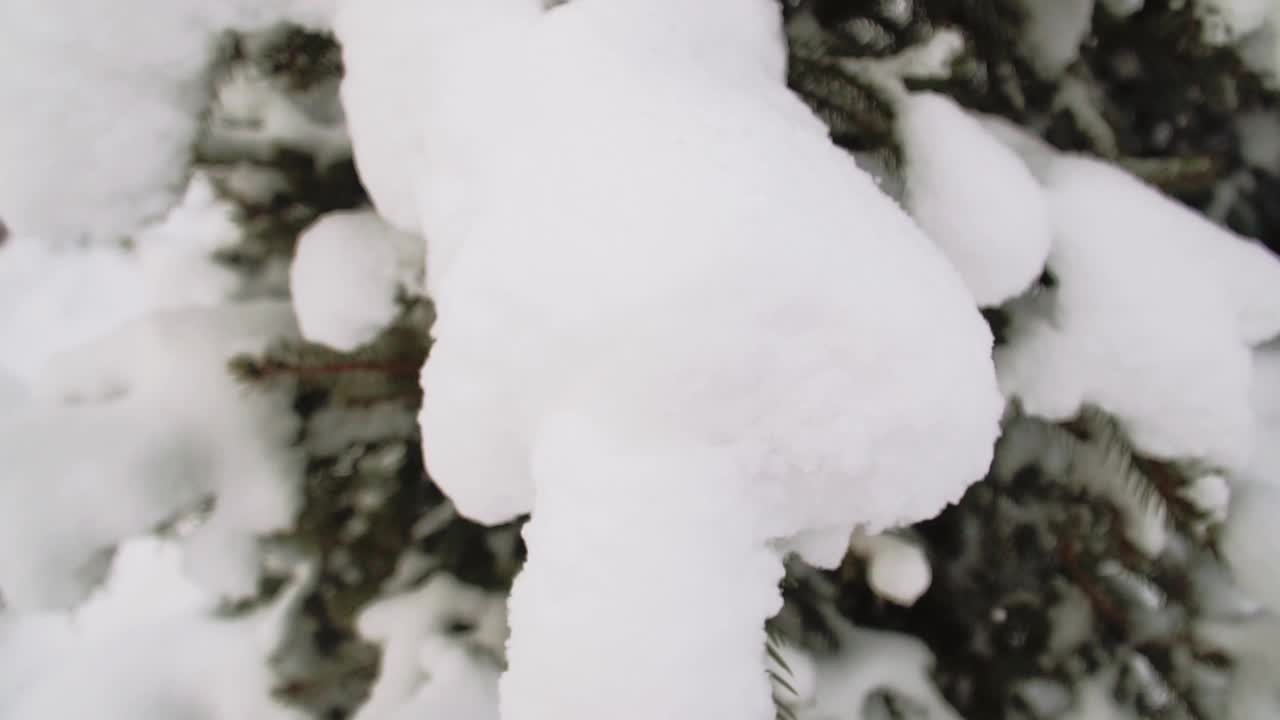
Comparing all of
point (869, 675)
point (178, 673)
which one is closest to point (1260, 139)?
point (869, 675)

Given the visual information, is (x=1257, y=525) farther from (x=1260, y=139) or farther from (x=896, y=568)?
(x=1260, y=139)

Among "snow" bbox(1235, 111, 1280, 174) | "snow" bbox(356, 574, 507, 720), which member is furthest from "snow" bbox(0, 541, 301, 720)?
"snow" bbox(1235, 111, 1280, 174)

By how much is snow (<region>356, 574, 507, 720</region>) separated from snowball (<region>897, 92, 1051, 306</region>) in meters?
1.11

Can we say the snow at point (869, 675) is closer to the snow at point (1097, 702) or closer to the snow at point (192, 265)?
the snow at point (1097, 702)

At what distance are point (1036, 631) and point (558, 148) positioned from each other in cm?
171

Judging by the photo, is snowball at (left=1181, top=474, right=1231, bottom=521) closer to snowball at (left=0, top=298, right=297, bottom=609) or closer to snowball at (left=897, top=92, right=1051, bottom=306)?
snowball at (left=897, top=92, right=1051, bottom=306)

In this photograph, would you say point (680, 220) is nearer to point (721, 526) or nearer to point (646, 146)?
point (646, 146)

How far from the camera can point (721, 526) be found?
1.80 ft

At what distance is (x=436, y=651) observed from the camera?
1.56 meters

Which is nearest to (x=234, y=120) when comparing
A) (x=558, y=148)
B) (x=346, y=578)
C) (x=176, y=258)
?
(x=176, y=258)

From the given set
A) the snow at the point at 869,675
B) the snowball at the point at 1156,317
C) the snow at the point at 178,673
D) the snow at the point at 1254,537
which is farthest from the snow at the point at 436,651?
the snow at the point at 1254,537

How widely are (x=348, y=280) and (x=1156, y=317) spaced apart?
1.08 metres

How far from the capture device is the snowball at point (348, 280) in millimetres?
1167

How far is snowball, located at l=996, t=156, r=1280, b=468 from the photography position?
3.29 feet
